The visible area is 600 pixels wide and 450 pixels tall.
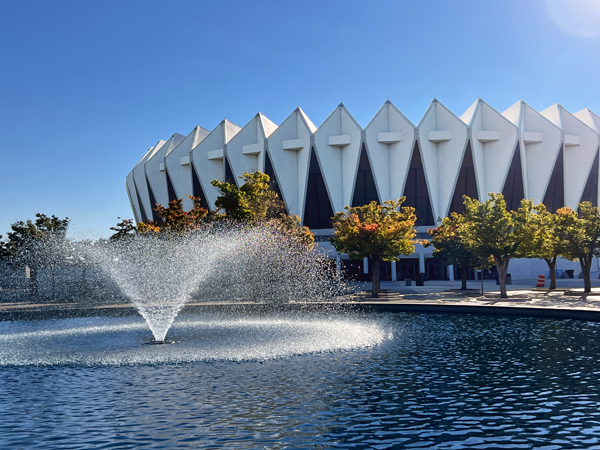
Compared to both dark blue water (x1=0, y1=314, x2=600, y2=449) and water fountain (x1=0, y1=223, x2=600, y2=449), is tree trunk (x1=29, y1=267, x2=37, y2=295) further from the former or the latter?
dark blue water (x1=0, y1=314, x2=600, y2=449)

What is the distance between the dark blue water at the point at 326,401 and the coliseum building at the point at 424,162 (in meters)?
36.0

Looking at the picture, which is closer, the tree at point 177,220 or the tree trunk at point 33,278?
the tree at point 177,220

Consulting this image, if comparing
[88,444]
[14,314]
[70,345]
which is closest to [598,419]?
[88,444]

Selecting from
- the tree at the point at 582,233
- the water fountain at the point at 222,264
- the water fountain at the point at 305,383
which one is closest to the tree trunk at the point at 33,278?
the water fountain at the point at 222,264

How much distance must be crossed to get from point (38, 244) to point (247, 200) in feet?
61.9

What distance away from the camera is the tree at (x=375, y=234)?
1133 inches

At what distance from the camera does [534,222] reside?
27375 millimetres

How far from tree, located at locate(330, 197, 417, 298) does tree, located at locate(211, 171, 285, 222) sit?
15.5 ft

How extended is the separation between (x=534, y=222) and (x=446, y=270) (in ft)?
70.9

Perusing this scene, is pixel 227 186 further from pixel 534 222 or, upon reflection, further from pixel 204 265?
pixel 534 222

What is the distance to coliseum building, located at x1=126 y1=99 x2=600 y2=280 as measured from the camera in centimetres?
4762

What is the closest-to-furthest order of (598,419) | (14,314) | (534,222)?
(598,419) < (14,314) < (534,222)

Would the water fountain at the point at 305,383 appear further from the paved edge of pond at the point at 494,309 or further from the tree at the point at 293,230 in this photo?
the tree at the point at 293,230

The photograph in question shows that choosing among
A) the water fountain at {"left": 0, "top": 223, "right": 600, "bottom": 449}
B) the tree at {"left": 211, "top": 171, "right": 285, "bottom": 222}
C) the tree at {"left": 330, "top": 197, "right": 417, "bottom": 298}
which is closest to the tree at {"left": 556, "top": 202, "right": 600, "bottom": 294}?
the tree at {"left": 330, "top": 197, "right": 417, "bottom": 298}
